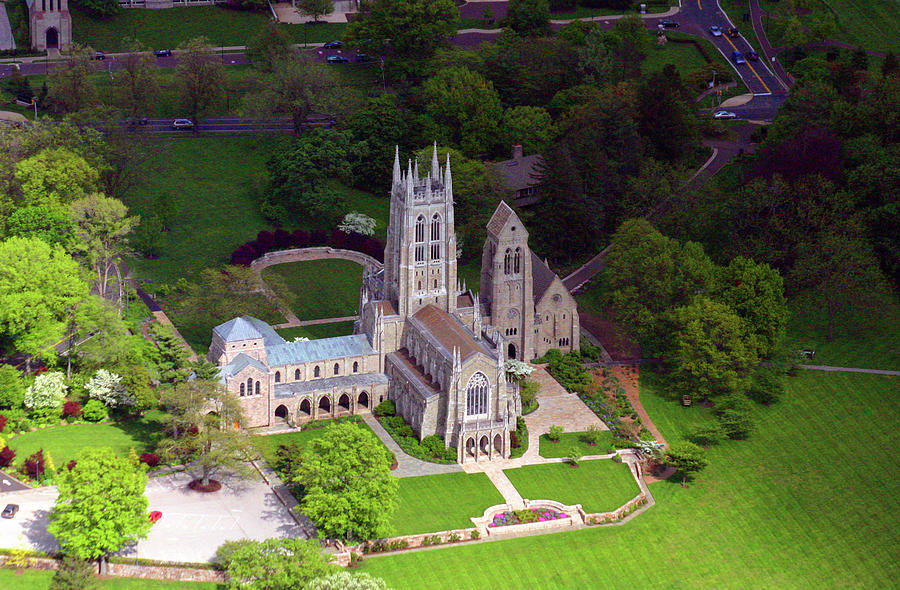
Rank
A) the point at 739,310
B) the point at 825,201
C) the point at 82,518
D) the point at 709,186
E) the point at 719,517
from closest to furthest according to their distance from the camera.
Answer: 1. the point at 82,518
2. the point at 719,517
3. the point at 739,310
4. the point at 825,201
5. the point at 709,186

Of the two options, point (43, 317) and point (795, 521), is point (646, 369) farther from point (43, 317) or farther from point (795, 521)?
point (43, 317)

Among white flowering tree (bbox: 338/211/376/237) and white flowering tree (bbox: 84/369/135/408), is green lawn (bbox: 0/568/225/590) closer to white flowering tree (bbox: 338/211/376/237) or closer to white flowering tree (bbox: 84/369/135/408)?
white flowering tree (bbox: 84/369/135/408)

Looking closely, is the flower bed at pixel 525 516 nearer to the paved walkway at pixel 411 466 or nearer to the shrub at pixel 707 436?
the paved walkway at pixel 411 466

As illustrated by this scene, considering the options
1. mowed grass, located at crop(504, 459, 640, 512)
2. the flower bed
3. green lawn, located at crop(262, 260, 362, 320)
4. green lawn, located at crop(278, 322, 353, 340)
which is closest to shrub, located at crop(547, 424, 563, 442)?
mowed grass, located at crop(504, 459, 640, 512)

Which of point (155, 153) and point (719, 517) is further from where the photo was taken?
point (155, 153)

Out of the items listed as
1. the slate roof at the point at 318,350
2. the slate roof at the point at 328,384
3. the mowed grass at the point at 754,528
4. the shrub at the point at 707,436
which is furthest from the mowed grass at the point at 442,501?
the shrub at the point at 707,436

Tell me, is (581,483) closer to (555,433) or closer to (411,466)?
(555,433)

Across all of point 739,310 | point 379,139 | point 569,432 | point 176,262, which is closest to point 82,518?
point 569,432
